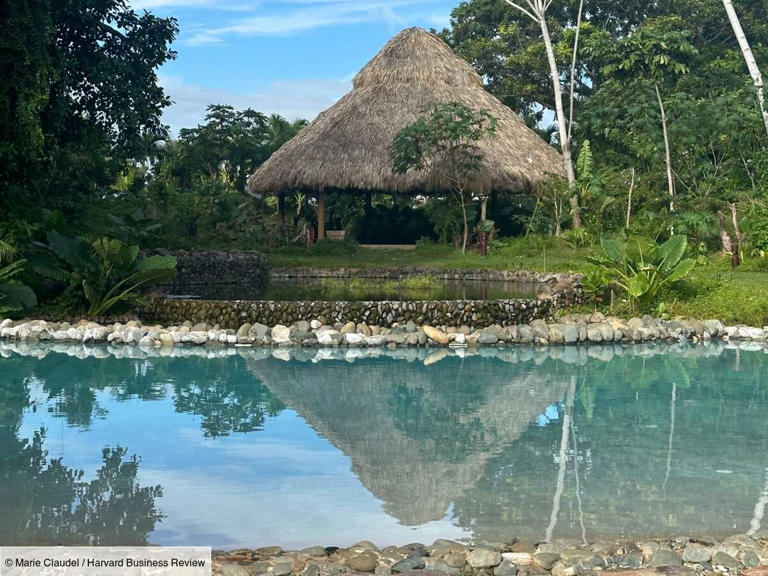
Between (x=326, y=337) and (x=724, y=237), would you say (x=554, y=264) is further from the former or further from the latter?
(x=326, y=337)

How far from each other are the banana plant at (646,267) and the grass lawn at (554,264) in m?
0.31

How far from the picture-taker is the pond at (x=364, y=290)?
14.8 metres

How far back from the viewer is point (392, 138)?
23734mm

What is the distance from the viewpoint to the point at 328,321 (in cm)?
1228

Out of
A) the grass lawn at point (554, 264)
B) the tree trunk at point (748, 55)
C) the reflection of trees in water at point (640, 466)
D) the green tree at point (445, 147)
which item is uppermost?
the tree trunk at point (748, 55)

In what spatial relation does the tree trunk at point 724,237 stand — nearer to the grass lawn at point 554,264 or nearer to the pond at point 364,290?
the grass lawn at point 554,264

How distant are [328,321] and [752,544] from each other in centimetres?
836

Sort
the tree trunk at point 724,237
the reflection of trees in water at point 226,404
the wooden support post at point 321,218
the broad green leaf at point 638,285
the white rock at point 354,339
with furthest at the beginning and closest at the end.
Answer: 1. the wooden support post at point 321,218
2. the tree trunk at point 724,237
3. the broad green leaf at point 638,285
4. the white rock at point 354,339
5. the reflection of trees in water at point 226,404

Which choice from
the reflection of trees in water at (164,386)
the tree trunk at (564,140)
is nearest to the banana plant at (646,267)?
the reflection of trees in water at (164,386)

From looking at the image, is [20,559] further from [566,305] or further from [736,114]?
[736,114]

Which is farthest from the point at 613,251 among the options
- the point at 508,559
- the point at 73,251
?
the point at 508,559

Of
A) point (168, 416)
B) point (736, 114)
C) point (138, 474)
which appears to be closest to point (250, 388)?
point (168, 416)

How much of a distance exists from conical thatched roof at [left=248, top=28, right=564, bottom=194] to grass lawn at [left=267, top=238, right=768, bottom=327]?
163 centimetres

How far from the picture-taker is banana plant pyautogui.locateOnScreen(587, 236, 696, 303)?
42.0 feet
